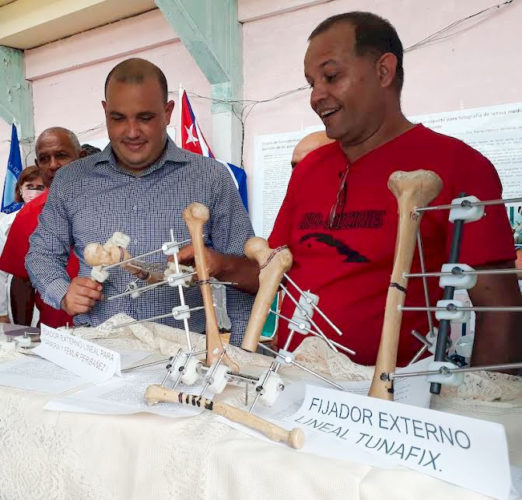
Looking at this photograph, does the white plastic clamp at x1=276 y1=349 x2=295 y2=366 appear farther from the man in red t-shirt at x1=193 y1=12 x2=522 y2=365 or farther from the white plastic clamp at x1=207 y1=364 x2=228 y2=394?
the man in red t-shirt at x1=193 y1=12 x2=522 y2=365

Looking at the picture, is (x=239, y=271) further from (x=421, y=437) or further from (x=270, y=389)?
(x=421, y=437)

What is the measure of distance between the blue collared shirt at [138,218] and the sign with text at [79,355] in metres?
0.39

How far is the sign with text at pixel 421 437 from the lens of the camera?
19.2 inches

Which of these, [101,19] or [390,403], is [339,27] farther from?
[101,19]

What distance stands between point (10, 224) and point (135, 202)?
141cm

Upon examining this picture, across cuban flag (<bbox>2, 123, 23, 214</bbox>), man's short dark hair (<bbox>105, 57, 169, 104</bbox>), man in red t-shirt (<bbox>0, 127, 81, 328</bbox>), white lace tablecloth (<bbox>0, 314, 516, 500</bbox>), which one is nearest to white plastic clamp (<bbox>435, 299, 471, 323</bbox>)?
white lace tablecloth (<bbox>0, 314, 516, 500</bbox>)

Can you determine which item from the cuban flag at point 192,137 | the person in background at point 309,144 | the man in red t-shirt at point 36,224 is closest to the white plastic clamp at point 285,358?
→ the man in red t-shirt at point 36,224

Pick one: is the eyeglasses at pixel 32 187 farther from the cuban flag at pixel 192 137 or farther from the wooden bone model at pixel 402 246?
the wooden bone model at pixel 402 246

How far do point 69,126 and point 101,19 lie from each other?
2.69 feet

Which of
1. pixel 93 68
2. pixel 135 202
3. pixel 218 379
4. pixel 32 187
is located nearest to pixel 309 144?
pixel 135 202

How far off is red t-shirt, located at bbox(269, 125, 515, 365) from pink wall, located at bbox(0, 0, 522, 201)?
1.64 metres

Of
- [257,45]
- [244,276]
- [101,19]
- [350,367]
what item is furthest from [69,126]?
[350,367]

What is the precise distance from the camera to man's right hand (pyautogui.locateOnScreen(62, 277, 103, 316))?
120 cm

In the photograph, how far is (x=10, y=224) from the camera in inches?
105
